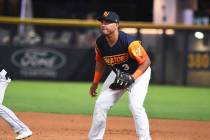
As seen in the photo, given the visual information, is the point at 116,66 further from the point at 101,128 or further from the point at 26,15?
the point at 26,15

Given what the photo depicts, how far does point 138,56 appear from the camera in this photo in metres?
7.02

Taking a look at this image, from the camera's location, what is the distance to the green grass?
37.0 feet

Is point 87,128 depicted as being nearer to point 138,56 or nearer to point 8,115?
point 8,115

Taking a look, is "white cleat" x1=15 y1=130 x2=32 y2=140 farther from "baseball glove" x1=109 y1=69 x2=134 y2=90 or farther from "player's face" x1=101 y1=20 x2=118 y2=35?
"player's face" x1=101 y1=20 x2=118 y2=35

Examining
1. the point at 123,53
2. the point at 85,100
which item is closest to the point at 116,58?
the point at 123,53

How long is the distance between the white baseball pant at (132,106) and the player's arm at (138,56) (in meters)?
0.15

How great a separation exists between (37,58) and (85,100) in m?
4.30

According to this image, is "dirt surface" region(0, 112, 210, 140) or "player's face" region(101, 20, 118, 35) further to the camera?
"dirt surface" region(0, 112, 210, 140)

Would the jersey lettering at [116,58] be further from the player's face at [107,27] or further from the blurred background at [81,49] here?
the blurred background at [81,49]

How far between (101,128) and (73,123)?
2.37 m

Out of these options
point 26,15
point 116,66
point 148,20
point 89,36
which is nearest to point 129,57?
point 116,66

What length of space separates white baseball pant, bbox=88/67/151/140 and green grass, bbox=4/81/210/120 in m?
3.55

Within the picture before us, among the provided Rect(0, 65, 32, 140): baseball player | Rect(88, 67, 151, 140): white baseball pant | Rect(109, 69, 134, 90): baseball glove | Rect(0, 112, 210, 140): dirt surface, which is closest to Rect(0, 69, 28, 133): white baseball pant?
Rect(0, 65, 32, 140): baseball player

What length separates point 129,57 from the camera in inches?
282
